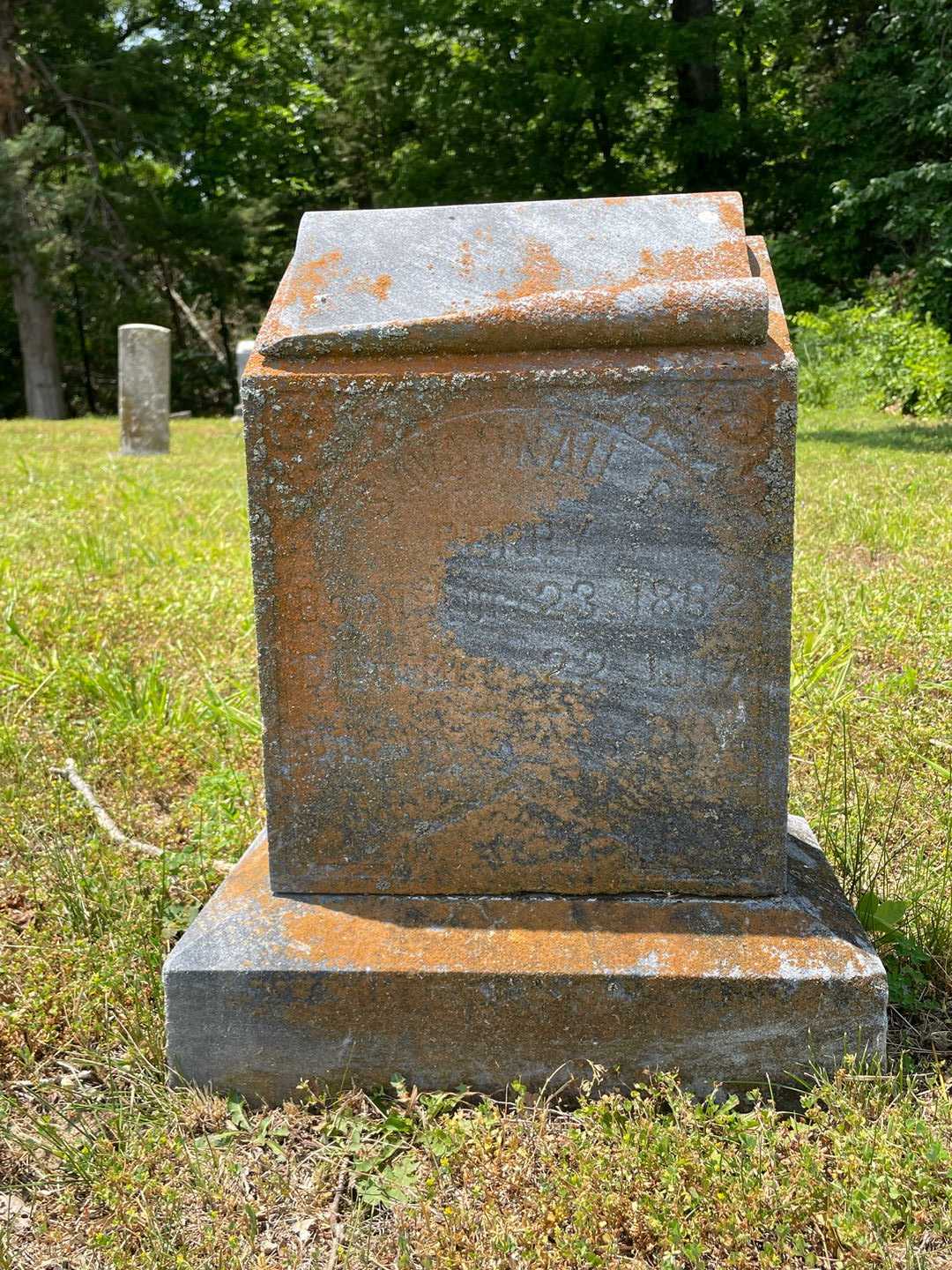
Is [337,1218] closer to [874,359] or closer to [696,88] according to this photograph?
[874,359]

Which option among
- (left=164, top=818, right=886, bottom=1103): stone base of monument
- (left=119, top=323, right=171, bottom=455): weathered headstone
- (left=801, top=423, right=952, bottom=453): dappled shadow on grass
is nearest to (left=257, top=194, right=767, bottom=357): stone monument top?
(left=164, top=818, right=886, bottom=1103): stone base of monument

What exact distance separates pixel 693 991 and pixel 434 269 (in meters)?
1.39

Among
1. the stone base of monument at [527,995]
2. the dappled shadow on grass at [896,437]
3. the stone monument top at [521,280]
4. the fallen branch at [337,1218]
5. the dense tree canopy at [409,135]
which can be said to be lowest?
the dappled shadow on grass at [896,437]

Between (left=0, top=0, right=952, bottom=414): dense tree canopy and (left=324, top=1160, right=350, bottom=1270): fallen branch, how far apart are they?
12.9 m

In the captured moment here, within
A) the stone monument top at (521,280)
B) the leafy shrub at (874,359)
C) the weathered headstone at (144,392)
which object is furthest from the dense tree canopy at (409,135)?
the stone monument top at (521,280)

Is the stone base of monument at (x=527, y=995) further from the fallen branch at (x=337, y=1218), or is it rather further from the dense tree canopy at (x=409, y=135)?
the dense tree canopy at (x=409, y=135)

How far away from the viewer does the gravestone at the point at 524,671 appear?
6.57 ft

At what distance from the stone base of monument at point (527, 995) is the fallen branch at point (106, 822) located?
29.7 inches

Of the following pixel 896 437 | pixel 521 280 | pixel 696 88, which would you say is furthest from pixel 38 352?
pixel 521 280

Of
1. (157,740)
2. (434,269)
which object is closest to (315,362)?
Answer: (434,269)

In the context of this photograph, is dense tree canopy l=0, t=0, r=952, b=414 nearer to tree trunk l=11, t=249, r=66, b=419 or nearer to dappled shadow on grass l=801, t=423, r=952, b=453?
tree trunk l=11, t=249, r=66, b=419

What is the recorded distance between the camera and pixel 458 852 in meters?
2.22

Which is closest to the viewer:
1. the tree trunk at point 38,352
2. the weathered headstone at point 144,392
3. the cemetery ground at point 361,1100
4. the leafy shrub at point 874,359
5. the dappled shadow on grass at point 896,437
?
the cemetery ground at point 361,1100

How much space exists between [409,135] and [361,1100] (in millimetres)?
25317
